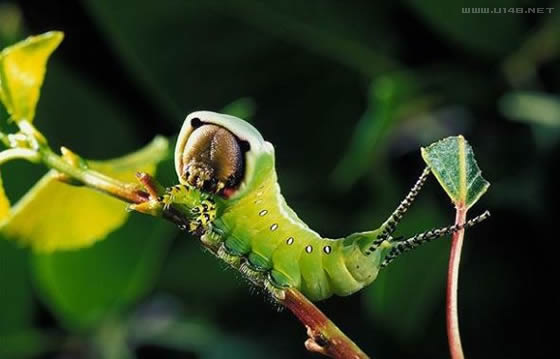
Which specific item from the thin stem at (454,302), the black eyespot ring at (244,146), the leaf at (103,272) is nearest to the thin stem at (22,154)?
the black eyespot ring at (244,146)

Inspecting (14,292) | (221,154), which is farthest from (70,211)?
(14,292)

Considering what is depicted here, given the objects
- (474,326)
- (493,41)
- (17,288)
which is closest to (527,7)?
(493,41)

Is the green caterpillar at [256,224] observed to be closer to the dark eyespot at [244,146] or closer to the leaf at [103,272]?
the dark eyespot at [244,146]

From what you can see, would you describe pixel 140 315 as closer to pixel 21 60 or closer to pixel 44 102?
pixel 44 102

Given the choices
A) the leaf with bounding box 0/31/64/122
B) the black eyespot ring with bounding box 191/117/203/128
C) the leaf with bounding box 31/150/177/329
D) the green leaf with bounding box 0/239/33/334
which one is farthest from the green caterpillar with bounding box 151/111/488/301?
the green leaf with bounding box 0/239/33/334

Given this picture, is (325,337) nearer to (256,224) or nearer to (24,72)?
(256,224)
